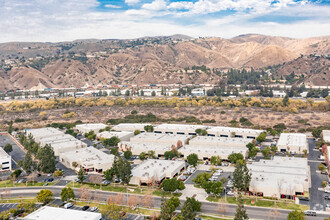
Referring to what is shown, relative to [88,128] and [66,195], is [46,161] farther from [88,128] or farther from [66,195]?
[88,128]

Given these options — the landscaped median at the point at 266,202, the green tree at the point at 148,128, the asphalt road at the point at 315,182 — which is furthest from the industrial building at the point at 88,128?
the asphalt road at the point at 315,182

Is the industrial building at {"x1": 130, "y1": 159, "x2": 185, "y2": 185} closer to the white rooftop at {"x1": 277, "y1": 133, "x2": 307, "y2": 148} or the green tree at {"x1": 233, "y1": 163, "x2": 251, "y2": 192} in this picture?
the green tree at {"x1": 233, "y1": 163, "x2": 251, "y2": 192}

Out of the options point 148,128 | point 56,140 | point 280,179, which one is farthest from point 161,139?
point 280,179

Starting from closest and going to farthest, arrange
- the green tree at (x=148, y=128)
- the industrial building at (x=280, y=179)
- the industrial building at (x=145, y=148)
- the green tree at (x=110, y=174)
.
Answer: the industrial building at (x=280, y=179) < the green tree at (x=110, y=174) < the industrial building at (x=145, y=148) < the green tree at (x=148, y=128)

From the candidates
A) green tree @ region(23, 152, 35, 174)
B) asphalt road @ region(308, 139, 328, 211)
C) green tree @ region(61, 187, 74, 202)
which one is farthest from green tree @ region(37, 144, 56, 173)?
asphalt road @ region(308, 139, 328, 211)

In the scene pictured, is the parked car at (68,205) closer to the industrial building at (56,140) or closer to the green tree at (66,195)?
the green tree at (66,195)

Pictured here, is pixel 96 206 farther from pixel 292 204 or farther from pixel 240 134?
pixel 240 134

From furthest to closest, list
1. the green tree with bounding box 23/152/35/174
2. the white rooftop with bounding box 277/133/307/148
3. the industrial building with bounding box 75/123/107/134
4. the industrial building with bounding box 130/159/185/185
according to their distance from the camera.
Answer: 1. the industrial building with bounding box 75/123/107/134
2. the white rooftop with bounding box 277/133/307/148
3. the green tree with bounding box 23/152/35/174
4. the industrial building with bounding box 130/159/185/185
